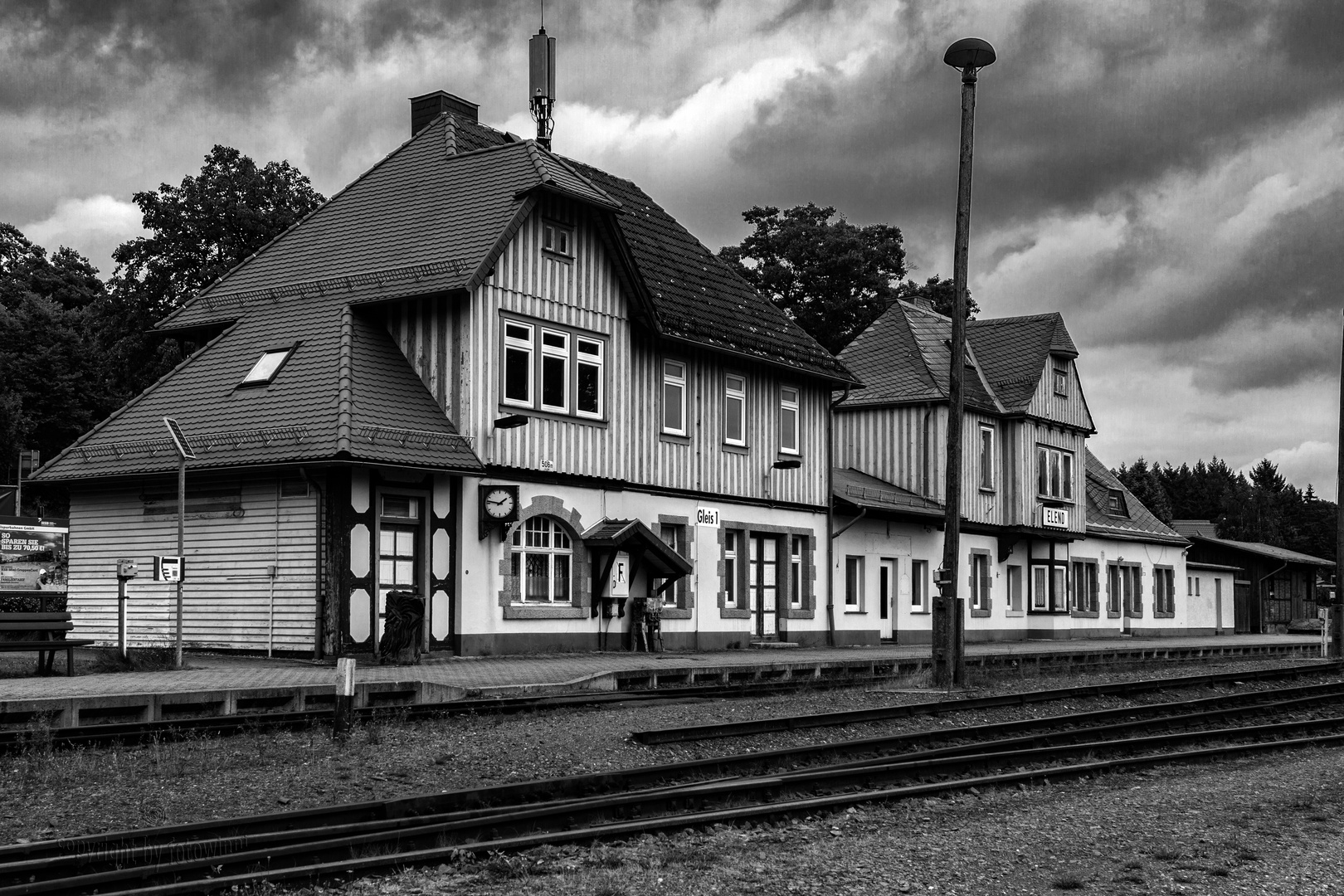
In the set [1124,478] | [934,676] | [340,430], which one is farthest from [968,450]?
[1124,478]

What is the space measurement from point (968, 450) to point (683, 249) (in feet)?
37.6

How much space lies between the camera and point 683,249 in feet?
107

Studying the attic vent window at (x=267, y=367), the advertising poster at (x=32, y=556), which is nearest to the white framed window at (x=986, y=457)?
the attic vent window at (x=267, y=367)

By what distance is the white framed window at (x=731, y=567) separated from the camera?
3070 cm

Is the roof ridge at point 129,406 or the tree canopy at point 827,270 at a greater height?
the tree canopy at point 827,270

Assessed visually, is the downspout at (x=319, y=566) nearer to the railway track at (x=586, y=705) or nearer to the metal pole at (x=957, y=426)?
the railway track at (x=586, y=705)

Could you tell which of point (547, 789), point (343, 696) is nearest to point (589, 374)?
point (343, 696)

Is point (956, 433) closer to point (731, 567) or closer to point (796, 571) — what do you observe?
point (731, 567)

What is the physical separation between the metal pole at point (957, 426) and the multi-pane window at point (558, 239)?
714 centimetres

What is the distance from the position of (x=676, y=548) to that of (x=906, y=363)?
14001 mm

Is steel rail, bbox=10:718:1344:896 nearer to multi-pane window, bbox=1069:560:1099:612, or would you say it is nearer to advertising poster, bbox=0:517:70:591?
multi-pane window, bbox=1069:560:1099:612

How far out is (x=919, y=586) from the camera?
37969 millimetres

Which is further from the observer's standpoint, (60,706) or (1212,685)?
(1212,685)

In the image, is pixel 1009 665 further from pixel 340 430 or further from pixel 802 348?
pixel 340 430
